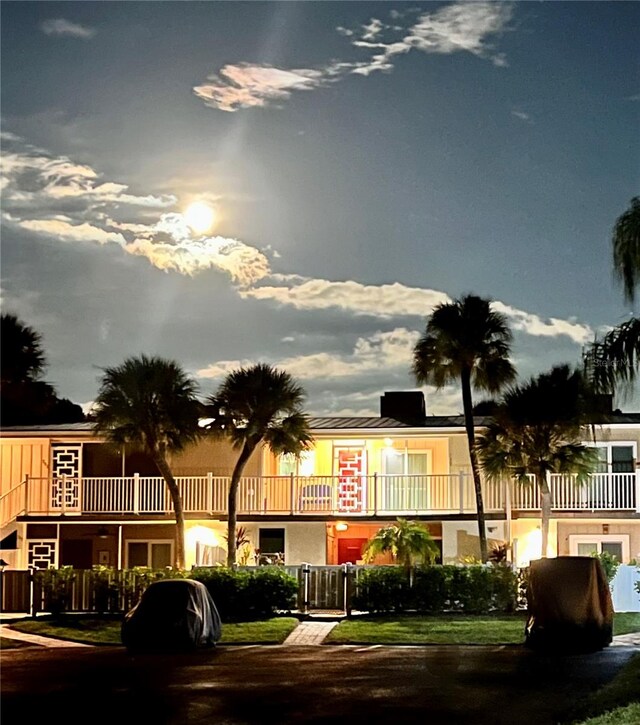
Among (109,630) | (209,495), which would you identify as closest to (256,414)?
(209,495)

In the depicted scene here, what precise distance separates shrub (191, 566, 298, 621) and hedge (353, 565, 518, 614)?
1.77 metres

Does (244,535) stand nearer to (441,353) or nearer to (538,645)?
(441,353)

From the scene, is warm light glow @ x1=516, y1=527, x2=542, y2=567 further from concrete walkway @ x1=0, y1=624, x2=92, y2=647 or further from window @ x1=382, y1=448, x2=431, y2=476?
concrete walkway @ x1=0, y1=624, x2=92, y2=647

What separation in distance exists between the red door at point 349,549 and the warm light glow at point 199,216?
950 centimetres

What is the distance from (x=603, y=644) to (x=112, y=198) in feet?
49.1

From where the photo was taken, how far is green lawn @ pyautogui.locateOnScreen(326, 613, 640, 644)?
23484 mm

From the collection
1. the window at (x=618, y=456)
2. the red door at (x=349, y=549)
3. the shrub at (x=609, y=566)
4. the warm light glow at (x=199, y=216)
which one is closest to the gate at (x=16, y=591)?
the warm light glow at (x=199, y=216)

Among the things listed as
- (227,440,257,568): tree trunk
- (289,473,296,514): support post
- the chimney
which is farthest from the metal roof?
(227,440,257,568): tree trunk

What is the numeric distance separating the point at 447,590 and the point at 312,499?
7.17 metres

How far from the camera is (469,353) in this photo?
101ft

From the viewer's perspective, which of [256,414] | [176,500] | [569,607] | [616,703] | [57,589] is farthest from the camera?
[256,414]

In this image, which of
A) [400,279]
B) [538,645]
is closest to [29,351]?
[400,279]

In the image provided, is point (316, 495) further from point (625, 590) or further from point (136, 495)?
point (625, 590)

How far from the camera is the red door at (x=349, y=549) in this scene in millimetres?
35812
